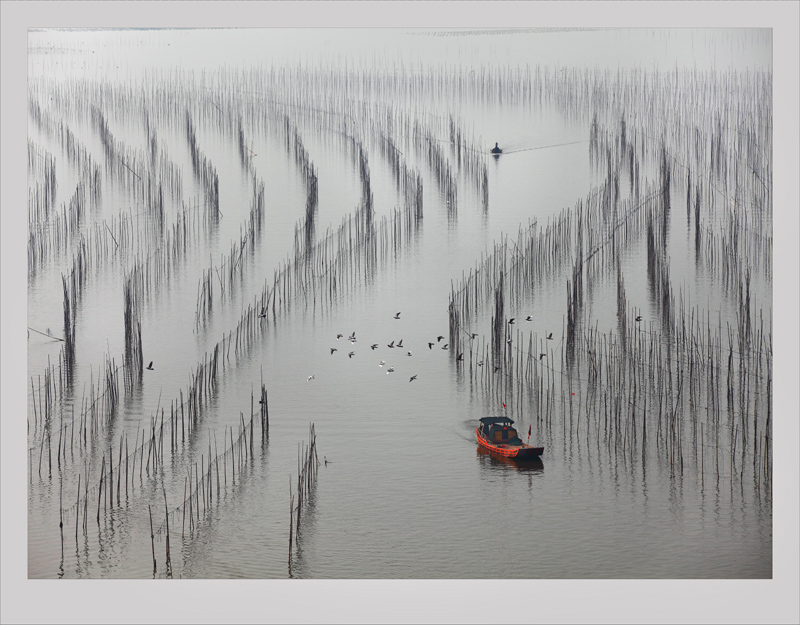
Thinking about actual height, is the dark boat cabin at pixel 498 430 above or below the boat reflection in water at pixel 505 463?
above

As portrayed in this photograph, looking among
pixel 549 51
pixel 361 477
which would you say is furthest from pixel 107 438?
pixel 549 51

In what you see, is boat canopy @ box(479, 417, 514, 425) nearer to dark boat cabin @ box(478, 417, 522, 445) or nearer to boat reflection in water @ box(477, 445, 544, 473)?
dark boat cabin @ box(478, 417, 522, 445)

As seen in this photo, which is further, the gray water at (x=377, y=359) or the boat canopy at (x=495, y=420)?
the boat canopy at (x=495, y=420)

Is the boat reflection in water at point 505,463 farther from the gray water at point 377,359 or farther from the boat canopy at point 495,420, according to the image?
the boat canopy at point 495,420

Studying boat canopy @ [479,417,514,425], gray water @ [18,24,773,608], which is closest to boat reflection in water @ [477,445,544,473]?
gray water @ [18,24,773,608]

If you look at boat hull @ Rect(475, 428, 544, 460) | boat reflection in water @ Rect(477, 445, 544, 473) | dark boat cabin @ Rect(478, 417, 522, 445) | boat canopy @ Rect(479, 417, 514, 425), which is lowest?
boat reflection in water @ Rect(477, 445, 544, 473)

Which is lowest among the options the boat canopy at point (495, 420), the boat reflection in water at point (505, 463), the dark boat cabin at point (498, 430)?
the boat reflection in water at point (505, 463)

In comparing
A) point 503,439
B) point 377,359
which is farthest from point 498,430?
point 377,359

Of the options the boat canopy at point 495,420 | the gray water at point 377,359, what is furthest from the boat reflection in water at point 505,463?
the boat canopy at point 495,420
